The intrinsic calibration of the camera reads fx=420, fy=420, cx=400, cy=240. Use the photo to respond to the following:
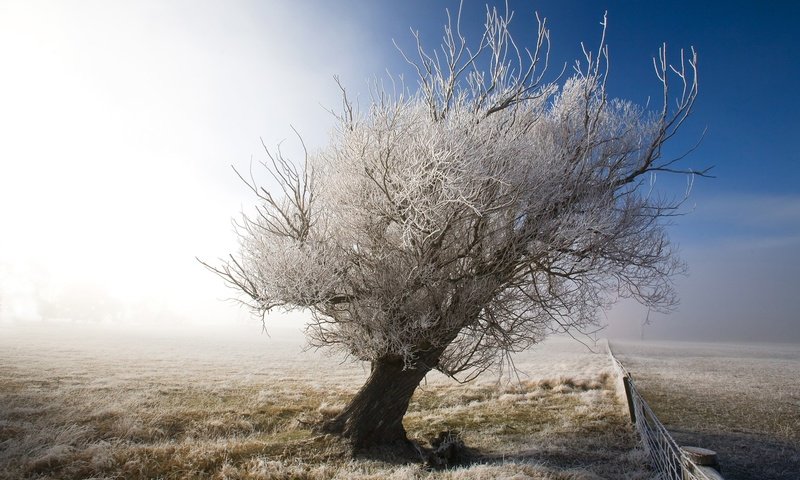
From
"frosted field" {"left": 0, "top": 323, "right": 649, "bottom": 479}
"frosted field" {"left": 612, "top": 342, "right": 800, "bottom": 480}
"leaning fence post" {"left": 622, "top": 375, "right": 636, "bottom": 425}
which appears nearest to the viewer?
"frosted field" {"left": 0, "top": 323, "right": 649, "bottom": 479}

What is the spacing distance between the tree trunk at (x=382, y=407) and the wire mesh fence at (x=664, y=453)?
4.15 metres

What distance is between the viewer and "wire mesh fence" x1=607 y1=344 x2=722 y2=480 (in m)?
4.86

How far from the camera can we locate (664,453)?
655 centimetres

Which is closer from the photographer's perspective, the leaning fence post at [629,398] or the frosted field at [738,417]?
the frosted field at [738,417]

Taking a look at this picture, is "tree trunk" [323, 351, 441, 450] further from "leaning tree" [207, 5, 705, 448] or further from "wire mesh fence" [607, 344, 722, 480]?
"wire mesh fence" [607, 344, 722, 480]

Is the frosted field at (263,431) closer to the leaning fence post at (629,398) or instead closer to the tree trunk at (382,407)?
the leaning fence post at (629,398)

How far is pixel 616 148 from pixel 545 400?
9419mm

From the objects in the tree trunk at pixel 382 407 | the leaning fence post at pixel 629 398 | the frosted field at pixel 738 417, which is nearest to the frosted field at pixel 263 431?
the leaning fence post at pixel 629 398

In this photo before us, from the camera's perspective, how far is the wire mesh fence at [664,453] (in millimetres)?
4863

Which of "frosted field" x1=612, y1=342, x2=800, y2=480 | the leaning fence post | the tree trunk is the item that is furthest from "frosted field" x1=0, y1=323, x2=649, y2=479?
"frosted field" x1=612, y1=342, x2=800, y2=480

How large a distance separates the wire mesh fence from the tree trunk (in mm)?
4151

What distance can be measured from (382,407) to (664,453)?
506 cm

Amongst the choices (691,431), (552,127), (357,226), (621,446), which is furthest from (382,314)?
(691,431)

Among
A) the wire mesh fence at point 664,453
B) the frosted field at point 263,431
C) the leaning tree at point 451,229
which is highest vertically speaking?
the leaning tree at point 451,229
